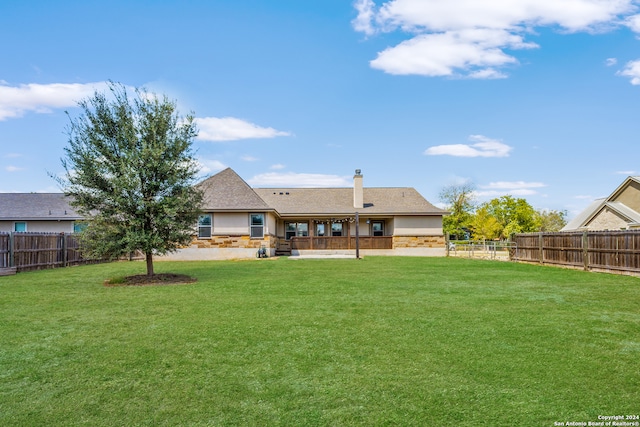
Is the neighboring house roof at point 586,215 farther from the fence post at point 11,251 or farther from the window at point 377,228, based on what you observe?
the fence post at point 11,251

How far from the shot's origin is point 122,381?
14.7ft

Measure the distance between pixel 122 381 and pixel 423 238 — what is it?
26421 mm

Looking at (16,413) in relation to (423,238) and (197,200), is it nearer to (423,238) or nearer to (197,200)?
(197,200)

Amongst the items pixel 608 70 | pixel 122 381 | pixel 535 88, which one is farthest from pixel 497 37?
pixel 122 381

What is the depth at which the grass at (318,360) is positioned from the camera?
373cm

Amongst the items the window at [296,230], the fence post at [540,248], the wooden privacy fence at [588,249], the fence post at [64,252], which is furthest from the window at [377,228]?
the fence post at [64,252]

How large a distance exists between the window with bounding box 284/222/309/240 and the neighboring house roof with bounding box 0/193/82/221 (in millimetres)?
13687

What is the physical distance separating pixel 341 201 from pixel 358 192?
1.87 m

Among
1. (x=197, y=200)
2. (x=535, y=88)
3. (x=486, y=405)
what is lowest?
(x=486, y=405)

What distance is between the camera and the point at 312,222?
31.0m

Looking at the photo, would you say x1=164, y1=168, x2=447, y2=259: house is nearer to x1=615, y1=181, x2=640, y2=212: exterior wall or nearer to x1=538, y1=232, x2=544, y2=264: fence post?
x1=538, y1=232, x2=544, y2=264: fence post

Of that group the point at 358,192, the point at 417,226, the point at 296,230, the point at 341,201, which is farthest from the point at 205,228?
the point at 417,226

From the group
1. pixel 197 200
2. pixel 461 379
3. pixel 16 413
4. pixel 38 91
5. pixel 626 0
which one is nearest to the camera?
pixel 16 413

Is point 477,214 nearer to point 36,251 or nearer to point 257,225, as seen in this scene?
point 257,225
